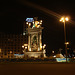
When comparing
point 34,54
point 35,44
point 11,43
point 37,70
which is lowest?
point 34,54

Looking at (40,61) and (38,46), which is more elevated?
(38,46)

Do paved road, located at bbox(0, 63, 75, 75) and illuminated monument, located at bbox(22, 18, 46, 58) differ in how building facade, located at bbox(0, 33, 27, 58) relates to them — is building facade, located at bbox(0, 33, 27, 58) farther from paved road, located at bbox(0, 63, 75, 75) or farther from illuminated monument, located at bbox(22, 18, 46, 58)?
paved road, located at bbox(0, 63, 75, 75)

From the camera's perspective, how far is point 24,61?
79.3ft

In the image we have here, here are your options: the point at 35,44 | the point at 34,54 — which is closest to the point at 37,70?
the point at 34,54

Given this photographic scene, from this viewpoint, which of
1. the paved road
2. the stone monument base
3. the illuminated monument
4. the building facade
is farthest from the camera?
the building facade

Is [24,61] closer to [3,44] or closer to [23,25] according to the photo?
[3,44]

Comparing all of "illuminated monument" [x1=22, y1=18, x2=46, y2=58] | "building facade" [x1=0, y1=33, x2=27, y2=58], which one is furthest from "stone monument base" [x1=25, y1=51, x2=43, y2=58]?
"building facade" [x1=0, y1=33, x2=27, y2=58]

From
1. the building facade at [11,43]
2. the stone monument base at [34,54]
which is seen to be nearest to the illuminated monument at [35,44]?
the stone monument base at [34,54]

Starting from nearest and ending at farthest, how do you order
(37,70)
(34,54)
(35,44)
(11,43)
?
(37,70) → (34,54) → (35,44) → (11,43)

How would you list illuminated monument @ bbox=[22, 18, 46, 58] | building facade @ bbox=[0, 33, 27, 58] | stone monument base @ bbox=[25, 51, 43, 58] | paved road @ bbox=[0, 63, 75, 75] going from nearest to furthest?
1. paved road @ bbox=[0, 63, 75, 75]
2. stone monument base @ bbox=[25, 51, 43, 58]
3. illuminated monument @ bbox=[22, 18, 46, 58]
4. building facade @ bbox=[0, 33, 27, 58]

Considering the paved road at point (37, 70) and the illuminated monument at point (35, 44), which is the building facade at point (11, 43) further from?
the paved road at point (37, 70)

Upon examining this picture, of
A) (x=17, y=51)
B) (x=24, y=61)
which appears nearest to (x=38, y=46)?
(x=24, y=61)

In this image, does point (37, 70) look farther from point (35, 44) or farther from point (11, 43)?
point (11, 43)

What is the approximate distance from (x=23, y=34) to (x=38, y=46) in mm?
48844
